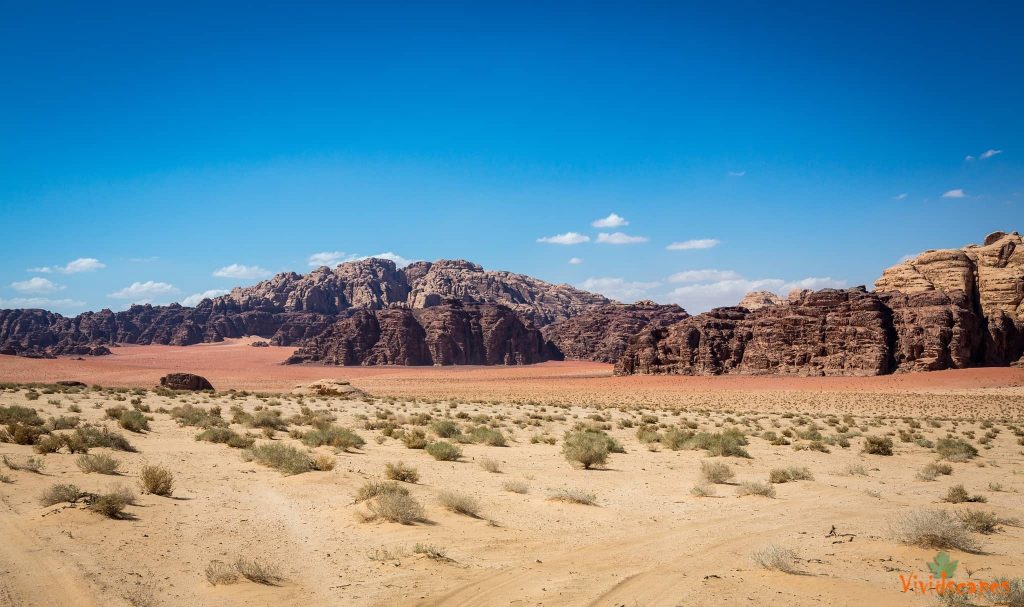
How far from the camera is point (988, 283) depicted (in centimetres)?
7050

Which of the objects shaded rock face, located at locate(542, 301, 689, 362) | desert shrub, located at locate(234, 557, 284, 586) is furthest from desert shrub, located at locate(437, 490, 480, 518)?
shaded rock face, located at locate(542, 301, 689, 362)

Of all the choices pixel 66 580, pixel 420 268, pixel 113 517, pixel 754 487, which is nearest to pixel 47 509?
pixel 113 517

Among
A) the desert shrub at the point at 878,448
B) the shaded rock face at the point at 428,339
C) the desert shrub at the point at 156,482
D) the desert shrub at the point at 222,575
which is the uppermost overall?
the shaded rock face at the point at 428,339

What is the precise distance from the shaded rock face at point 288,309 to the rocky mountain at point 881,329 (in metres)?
62.4

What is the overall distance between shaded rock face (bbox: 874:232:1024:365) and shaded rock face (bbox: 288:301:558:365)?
6247cm

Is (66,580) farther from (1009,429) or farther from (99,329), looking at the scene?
(99,329)

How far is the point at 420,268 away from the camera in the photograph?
198 m

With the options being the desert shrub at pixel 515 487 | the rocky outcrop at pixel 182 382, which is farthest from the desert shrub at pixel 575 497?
the rocky outcrop at pixel 182 382

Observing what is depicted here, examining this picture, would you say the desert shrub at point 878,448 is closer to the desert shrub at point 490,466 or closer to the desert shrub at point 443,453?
the desert shrub at point 490,466

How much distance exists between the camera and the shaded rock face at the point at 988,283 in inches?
2527

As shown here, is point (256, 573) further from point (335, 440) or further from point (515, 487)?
point (335, 440)

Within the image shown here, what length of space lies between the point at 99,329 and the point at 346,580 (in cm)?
17636

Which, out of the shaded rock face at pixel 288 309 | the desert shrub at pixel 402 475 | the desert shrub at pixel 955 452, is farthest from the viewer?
the shaded rock face at pixel 288 309

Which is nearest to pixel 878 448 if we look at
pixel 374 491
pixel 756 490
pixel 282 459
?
pixel 756 490
